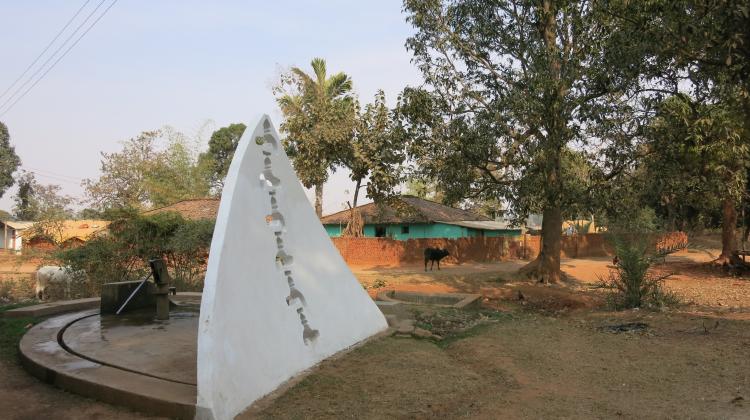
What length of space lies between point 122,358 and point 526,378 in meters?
4.21

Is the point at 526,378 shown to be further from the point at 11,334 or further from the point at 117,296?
the point at 11,334

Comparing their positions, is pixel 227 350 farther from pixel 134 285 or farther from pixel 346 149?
pixel 346 149

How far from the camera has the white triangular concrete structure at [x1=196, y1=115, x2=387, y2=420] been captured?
4465mm

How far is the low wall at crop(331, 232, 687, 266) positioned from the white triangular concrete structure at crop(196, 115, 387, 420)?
20358mm

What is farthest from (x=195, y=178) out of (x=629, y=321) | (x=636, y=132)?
(x=629, y=321)

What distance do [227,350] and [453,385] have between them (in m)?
2.23

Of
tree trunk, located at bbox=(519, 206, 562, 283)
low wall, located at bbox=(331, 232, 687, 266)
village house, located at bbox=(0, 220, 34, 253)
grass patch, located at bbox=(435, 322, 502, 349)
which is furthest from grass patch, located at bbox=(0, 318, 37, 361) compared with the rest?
village house, located at bbox=(0, 220, 34, 253)

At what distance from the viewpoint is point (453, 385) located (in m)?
5.37

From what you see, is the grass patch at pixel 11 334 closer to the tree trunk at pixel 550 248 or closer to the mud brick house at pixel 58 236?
the mud brick house at pixel 58 236

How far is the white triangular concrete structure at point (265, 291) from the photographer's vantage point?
4465 mm

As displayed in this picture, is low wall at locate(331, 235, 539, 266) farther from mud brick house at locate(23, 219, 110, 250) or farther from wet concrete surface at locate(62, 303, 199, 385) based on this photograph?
wet concrete surface at locate(62, 303, 199, 385)

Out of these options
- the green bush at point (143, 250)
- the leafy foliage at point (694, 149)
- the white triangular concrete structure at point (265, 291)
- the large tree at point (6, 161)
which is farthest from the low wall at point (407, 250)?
the large tree at point (6, 161)

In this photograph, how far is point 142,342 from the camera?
21.1ft

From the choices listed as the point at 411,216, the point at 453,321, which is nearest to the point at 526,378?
the point at 453,321
